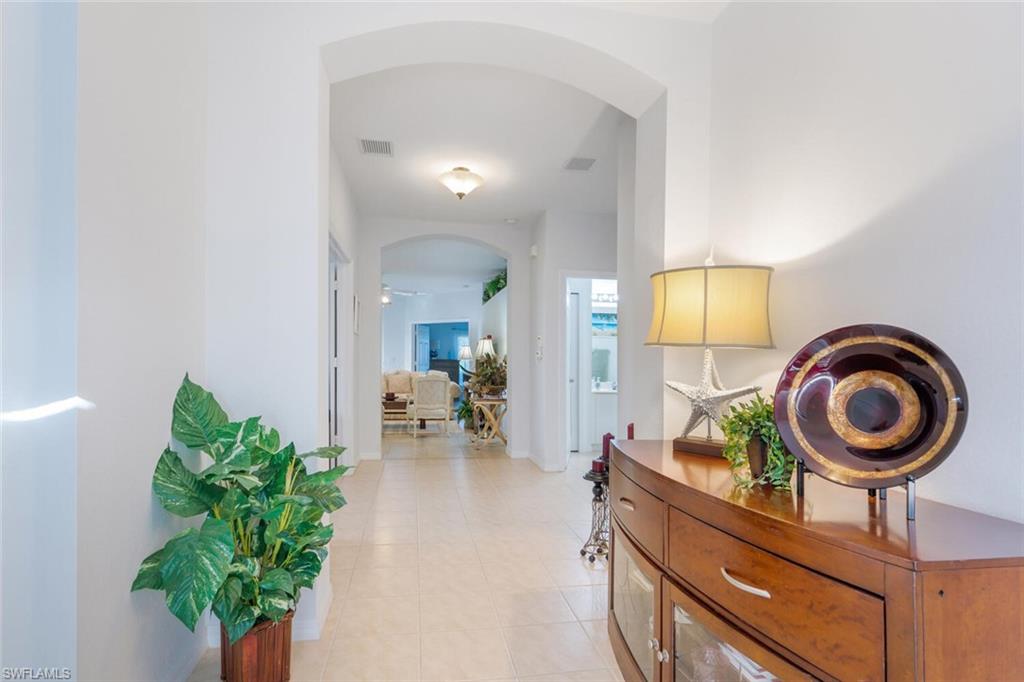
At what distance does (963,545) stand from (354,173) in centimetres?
446

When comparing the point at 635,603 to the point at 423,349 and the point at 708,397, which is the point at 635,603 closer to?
the point at 708,397

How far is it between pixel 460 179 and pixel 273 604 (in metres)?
3.36

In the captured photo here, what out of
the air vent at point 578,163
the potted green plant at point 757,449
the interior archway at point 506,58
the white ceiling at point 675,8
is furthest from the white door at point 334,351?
the potted green plant at point 757,449

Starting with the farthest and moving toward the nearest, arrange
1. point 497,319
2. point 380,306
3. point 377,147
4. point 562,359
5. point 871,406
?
point 497,319
point 380,306
point 562,359
point 377,147
point 871,406

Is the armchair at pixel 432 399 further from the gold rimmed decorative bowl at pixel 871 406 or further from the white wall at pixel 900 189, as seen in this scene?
the gold rimmed decorative bowl at pixel 871 406

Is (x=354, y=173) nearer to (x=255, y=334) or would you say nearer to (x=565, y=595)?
(x=255, y=334)

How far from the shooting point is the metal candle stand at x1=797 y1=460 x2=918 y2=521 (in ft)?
3.34

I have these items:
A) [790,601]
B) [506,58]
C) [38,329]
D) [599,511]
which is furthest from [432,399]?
[790,601]

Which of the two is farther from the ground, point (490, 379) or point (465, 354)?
point (465, 354)

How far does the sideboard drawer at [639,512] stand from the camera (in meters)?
1.48

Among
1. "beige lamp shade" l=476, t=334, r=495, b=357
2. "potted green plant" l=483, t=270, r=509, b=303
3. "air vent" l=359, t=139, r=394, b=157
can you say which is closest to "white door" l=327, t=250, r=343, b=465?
"air vent" l=359, t=139, r=394, b=157

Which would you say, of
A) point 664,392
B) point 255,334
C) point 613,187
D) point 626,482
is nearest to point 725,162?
point 664,392

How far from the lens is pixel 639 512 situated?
63.6 inches

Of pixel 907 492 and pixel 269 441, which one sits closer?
pixel 907 492
